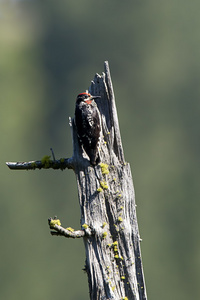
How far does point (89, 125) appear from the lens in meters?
5.06

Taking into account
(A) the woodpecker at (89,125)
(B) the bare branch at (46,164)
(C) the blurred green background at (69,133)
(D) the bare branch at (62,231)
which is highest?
(C) the blurred green background at (69,133)

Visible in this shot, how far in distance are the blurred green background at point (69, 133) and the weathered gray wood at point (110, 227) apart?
44.6 ft

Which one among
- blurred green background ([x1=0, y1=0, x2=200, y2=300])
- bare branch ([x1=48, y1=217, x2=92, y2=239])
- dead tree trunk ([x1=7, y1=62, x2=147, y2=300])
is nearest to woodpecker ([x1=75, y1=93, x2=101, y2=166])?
dead tree trunk ([x1=7, y1=62, x2=147, y2=300])

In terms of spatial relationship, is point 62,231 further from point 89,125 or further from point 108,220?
point 89,125

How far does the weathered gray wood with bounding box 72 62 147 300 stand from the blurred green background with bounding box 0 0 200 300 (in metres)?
13.6

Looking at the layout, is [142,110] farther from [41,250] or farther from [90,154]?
[90,154]

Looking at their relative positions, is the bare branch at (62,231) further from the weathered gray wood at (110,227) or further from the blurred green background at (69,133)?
the blurred green background at (69,133)

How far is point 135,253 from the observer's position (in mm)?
4953

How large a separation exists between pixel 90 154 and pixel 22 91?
2517cm

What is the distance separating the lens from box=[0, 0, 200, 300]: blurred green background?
19.5m

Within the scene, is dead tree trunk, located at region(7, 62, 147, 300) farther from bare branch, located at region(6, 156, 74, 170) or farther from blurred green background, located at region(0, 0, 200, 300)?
blurred green background, located at region(0, 0, 200, 300)

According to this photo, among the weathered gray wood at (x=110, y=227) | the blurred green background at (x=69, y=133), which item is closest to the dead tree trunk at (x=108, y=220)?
the weathered gray wood at (x=110, y=227)

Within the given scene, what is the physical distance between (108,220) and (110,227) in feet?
0.24

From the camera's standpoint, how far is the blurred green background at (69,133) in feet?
64.1
